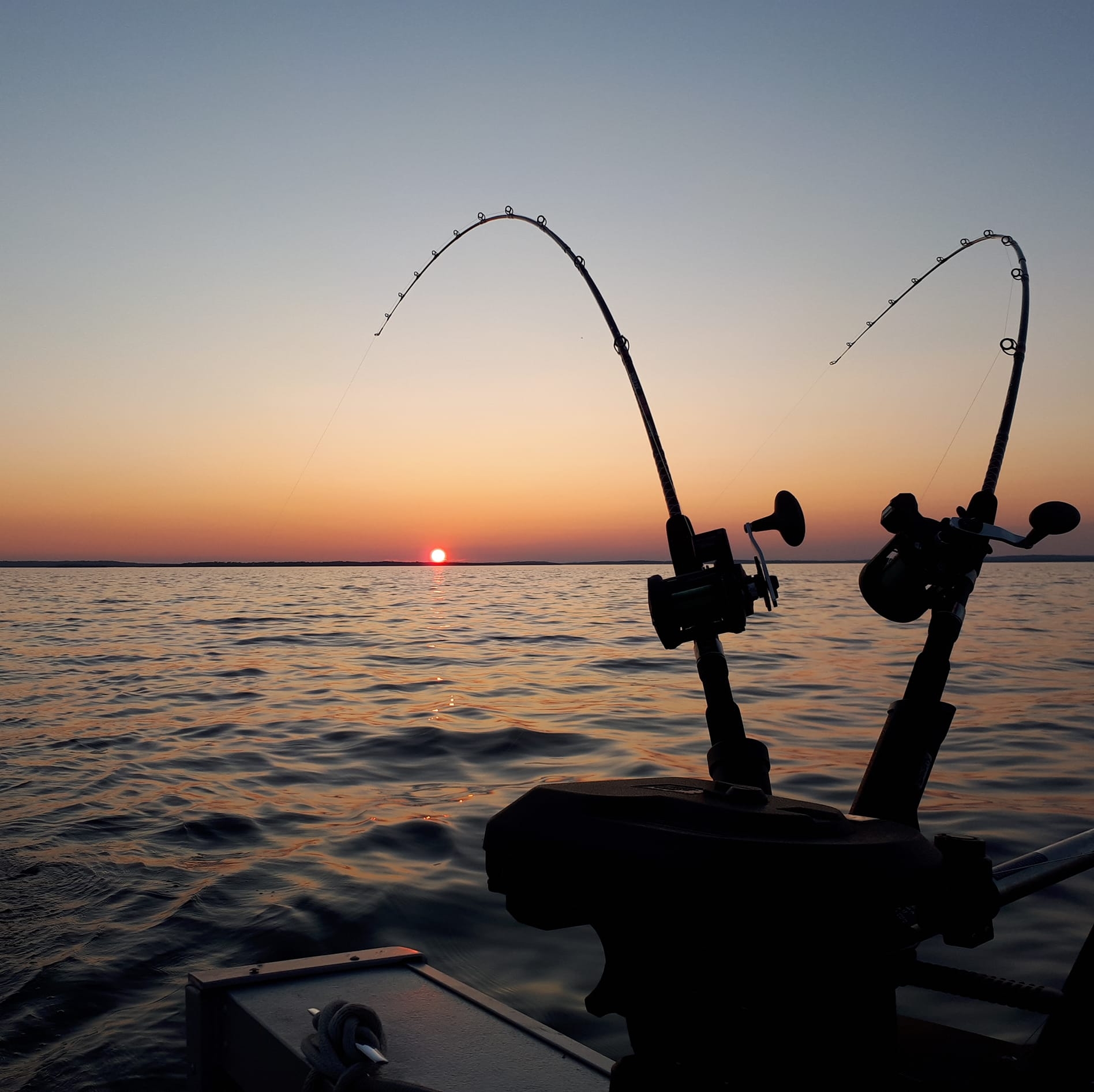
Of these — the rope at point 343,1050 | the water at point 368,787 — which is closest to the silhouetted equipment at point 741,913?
the rope at point 343,1050

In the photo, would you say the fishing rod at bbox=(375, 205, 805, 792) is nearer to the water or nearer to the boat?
the boat

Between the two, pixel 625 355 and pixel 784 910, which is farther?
pixel 625 355

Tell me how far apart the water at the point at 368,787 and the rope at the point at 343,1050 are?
1414 mm

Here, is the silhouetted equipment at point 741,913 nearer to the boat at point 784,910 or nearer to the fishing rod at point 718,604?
the boat at point 784,910

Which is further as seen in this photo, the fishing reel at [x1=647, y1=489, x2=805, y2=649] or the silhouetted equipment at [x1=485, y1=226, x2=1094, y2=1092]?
the fishing reel at [x1=647, y1=489, x2=805, y2=649]

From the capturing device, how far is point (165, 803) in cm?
576

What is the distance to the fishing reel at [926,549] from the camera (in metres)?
1.79

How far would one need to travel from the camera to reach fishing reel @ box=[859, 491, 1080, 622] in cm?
179

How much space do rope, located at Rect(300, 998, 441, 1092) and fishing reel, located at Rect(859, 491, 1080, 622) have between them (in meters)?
1.21

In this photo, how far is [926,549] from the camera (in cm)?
178

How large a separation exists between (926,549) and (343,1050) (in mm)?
1406

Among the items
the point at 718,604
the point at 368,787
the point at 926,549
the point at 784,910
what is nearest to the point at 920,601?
the point at 926,549

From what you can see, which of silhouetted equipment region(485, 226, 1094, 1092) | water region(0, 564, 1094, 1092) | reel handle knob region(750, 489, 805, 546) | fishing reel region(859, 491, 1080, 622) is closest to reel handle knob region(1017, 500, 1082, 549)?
fishing reel region(859, 491, 1080, 622)

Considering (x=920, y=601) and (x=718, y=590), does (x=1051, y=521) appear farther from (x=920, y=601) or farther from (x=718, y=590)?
(x=718, y=590)
